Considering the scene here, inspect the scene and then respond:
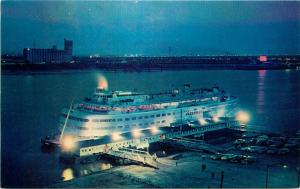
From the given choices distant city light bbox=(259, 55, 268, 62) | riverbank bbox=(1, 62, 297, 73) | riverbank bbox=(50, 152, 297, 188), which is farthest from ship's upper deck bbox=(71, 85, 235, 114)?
distant city light bbox=(259, 55, 268, 62)

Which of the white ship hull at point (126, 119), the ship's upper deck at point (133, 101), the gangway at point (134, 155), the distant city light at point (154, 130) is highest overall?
the ship's upper deck at point (133, 101)

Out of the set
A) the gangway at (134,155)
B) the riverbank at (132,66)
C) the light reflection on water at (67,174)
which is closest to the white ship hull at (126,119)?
the gangway at (134,155)

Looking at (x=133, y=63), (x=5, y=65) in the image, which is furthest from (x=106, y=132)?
(x=133, y=63)

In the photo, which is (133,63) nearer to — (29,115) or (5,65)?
(5,65)

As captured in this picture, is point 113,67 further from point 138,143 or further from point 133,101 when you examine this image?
point 138,143

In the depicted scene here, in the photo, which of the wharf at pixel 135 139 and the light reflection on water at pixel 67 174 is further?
the wharf at pixel 135 139

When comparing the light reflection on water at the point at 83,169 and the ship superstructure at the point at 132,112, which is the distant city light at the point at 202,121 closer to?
the ship superstructure at the point at 132,112

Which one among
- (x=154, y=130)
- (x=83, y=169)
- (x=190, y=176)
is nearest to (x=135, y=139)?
(x=154, y=130)
